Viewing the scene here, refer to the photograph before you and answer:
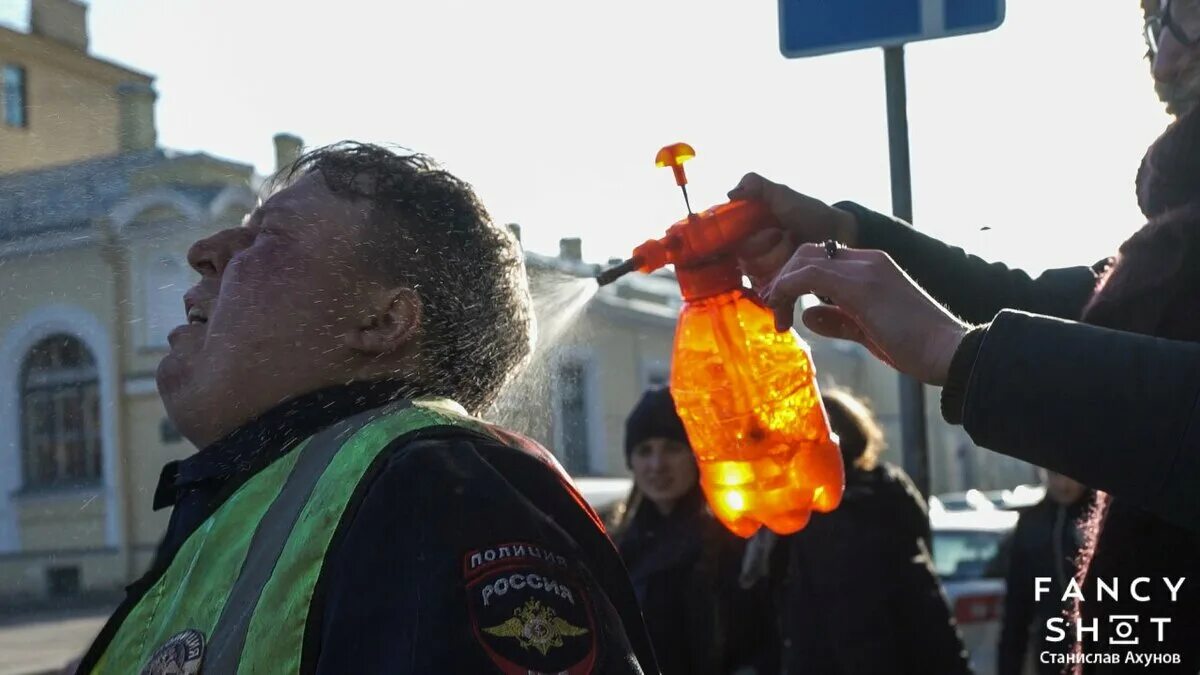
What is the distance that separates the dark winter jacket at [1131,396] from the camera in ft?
4.66

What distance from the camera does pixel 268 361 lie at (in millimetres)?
1714

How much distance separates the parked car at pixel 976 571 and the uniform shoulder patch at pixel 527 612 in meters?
5.35

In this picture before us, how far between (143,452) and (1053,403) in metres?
2.47

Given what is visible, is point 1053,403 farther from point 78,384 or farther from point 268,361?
point 78,384

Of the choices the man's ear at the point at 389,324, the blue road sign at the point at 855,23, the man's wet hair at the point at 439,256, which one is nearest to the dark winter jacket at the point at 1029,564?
the blue road sign at the point at 855,23

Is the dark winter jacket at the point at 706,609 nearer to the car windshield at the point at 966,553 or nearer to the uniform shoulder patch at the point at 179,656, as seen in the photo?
the uniform shoulder patch at the point at 179,656

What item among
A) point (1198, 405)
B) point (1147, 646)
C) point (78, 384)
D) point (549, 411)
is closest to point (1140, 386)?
point (1198, 405)

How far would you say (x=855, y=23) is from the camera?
2910 mm

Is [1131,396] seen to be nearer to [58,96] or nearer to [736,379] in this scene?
[736,379]

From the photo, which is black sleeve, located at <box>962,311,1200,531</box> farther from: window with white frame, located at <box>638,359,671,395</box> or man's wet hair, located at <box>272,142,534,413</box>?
window with white frame, located at <box>638,359,671,395</box>

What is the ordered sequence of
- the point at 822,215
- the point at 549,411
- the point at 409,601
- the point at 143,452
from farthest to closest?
the point at 143,452 → the point at 549,411 → the point at 822,215 → the point at 409,601

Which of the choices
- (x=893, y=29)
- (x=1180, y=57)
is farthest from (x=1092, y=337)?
(x=893, y=29)

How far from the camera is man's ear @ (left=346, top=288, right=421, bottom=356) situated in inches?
68.6

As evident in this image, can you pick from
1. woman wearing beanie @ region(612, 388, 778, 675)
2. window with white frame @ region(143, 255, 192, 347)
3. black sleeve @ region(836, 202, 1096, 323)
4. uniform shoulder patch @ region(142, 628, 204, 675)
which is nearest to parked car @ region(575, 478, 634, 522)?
woman wearing beanie @ region(612, 388, 778, 675)
